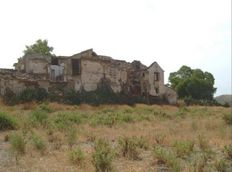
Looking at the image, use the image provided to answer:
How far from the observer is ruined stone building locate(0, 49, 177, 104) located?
40.1m

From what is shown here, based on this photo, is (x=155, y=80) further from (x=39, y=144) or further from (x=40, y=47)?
(x=39, y=144)

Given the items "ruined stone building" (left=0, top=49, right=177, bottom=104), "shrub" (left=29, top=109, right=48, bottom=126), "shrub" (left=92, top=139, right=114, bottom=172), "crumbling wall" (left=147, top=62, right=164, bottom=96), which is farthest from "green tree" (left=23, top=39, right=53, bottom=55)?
"shrub" (left=92, top=139, right=114, bottom=172)

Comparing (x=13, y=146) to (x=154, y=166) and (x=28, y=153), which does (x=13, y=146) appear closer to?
(x=28, y=153)

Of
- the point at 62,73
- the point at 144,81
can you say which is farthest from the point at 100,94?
the point at 144,81

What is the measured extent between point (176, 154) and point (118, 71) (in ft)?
116

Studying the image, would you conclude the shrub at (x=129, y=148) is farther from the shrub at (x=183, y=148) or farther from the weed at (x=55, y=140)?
the weed at (x=55, y=140)

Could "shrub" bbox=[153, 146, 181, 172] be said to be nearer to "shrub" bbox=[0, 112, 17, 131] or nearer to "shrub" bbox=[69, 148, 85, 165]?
"shrub" bbox=[69, 148, 85, 165]

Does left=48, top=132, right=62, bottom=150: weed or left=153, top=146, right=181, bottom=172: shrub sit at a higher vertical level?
left=48, top=132, right=62, bottom=150: weed

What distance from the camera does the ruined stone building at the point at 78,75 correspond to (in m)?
40.1

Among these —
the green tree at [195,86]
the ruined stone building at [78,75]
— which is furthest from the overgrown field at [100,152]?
the green tree at [195,86]

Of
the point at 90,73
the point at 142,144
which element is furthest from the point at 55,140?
the point at 90,73

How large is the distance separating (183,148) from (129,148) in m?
1.85

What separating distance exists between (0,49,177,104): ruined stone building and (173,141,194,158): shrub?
2612 centimetres

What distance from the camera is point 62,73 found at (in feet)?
151
